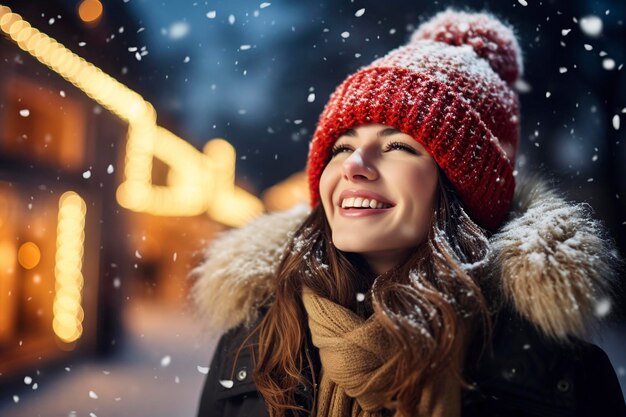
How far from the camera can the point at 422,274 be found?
117 cm

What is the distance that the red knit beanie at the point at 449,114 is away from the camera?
4.07ft

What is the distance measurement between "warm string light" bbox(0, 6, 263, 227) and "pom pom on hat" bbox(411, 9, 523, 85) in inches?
33.9

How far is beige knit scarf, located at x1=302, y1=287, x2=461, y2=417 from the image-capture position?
1047 mm

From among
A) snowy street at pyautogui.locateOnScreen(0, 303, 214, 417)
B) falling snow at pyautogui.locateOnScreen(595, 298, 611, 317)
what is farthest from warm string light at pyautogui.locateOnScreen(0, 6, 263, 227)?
A: snowy street at pyautogui.locateOnScreen(0, 303, 214, 417)

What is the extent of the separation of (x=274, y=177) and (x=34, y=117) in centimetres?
286


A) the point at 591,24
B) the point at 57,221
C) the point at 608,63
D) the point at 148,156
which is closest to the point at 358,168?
the point at 591,24

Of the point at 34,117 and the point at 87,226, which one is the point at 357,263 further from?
the point at 87,226

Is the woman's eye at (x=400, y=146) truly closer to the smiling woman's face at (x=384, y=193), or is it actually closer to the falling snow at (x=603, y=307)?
the smiling woman's face at (x=384, y=193)

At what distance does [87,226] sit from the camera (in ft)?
13.6

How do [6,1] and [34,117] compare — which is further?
[34,117]

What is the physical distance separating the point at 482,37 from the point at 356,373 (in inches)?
42.8

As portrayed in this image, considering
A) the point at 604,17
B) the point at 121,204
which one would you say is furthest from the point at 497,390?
the point at 121,204

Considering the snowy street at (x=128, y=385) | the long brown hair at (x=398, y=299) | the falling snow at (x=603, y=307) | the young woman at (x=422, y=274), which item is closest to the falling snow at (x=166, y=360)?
the snowy street at (x=128, y=385)

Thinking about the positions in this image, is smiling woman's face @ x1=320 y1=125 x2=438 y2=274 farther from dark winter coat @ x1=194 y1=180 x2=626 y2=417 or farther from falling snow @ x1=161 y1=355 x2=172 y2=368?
falling snow @ x1=161 y1=355 x2=172 y2=368
